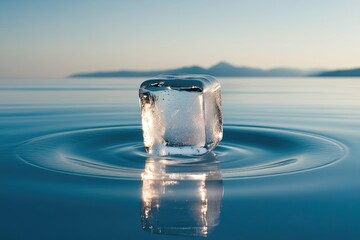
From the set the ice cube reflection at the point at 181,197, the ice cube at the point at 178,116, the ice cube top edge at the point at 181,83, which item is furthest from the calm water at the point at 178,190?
the ice cube top edge at the point at 181,83

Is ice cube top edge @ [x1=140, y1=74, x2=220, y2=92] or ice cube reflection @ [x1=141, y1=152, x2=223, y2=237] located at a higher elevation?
ice cube top edge @ [x1=140, y1=74, x2=220, y2=92]

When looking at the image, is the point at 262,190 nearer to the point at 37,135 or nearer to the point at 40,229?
the point at 40,229

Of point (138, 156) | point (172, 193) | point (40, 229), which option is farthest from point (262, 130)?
point (40, 229)

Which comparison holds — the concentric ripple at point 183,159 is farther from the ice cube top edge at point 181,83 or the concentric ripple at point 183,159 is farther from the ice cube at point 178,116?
the ice cube top edge at point 181,83

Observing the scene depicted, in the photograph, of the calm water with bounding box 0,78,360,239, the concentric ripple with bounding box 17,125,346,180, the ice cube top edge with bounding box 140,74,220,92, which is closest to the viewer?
the calm water with bounding box 0,78,360,239

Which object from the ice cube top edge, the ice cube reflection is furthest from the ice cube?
the ice cube reflection

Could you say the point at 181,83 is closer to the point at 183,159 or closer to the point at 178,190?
the point at 183,159

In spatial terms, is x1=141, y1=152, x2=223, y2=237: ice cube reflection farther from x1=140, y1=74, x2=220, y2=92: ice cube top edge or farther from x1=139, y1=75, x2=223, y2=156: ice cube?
x1=140, y1=74, x2=220, y2=92: ice cube top edge
